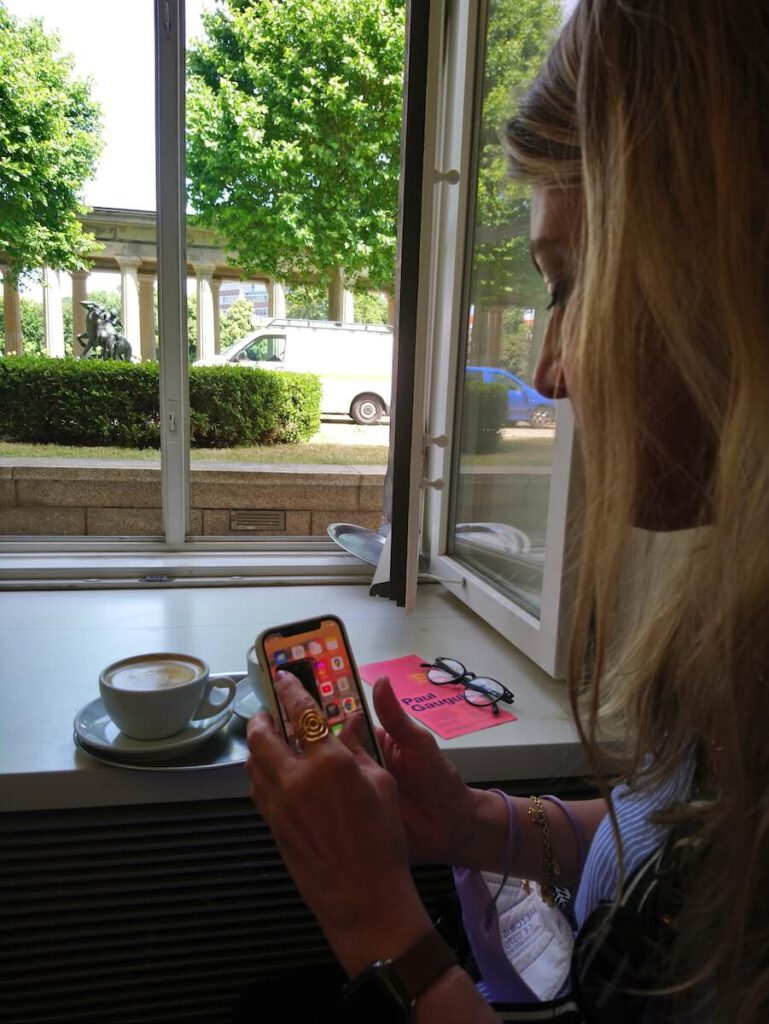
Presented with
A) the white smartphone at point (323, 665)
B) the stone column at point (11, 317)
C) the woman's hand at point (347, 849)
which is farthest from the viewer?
the stone column at point (11, 317)

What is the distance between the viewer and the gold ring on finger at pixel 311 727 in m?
0.59

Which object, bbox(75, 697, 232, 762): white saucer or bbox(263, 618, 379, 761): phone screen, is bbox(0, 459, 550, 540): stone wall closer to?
bbox(75, 697, 232, 762): white saucer

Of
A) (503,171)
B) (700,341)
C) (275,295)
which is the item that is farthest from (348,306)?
(700,341)

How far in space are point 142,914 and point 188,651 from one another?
41cm

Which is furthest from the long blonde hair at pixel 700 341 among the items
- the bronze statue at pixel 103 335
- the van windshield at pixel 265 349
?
the van windshield at pixel 265 349

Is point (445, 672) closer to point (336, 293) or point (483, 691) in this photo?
point (483, 691)

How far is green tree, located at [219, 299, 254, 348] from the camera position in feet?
6.77

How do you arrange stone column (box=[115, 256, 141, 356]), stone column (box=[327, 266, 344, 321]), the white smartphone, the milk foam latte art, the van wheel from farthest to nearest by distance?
the van wheel < stone column (box=[327, 266, 344, 321]) < stone column (box=[115, 256, 141, 356]) < the milk foam latte art < the white smartphone

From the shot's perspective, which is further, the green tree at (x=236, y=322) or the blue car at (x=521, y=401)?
the green tree at (x=236, y=322)

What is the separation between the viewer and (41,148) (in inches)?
69.1

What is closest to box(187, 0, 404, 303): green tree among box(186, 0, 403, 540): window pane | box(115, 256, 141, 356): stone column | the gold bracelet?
box(186, 0, 403, 540): window pane

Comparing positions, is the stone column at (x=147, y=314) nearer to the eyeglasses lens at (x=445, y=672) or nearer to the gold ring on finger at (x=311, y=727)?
the eyeglasses lens at (x=445, y=672)

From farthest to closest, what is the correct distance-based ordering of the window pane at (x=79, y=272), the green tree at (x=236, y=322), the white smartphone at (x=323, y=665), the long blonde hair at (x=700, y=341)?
the green tree at (x=236, y=322)
the window pane at (x=79, y=272)
the white smartphone at (x=323, y=665)
the long blonde hair at (x=700, y=341)

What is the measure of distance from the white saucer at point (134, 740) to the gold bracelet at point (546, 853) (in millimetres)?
404
